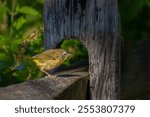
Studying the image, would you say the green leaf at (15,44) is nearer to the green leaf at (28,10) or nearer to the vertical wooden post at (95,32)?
the green leaf at (28,10)

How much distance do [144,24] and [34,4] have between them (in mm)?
994

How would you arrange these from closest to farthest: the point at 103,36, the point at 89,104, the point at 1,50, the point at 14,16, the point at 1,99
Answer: the point at 1,99, the point at 89,104, the point at 103,36, the point at 1,50, the point at 14,16

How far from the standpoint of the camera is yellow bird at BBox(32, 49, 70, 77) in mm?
5676

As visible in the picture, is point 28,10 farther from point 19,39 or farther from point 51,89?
point 51,89

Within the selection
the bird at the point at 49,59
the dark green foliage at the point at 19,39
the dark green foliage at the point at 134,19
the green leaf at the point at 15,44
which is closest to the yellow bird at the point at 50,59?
the bird at the point at 49,59

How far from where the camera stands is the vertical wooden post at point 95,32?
570 centimetres

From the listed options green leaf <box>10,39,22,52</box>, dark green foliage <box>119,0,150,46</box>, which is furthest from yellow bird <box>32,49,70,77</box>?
dark green foliage <box>119,0,150,46</box>

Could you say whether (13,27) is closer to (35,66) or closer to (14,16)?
(14,16)

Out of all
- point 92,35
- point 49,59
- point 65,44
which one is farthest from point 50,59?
point 65,44

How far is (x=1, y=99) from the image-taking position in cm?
495

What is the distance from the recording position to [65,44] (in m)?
6.74

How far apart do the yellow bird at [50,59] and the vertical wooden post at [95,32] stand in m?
0.20

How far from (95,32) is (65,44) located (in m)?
1.02

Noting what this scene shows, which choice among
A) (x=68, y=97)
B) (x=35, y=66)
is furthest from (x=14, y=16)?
(x=68, y=97)
